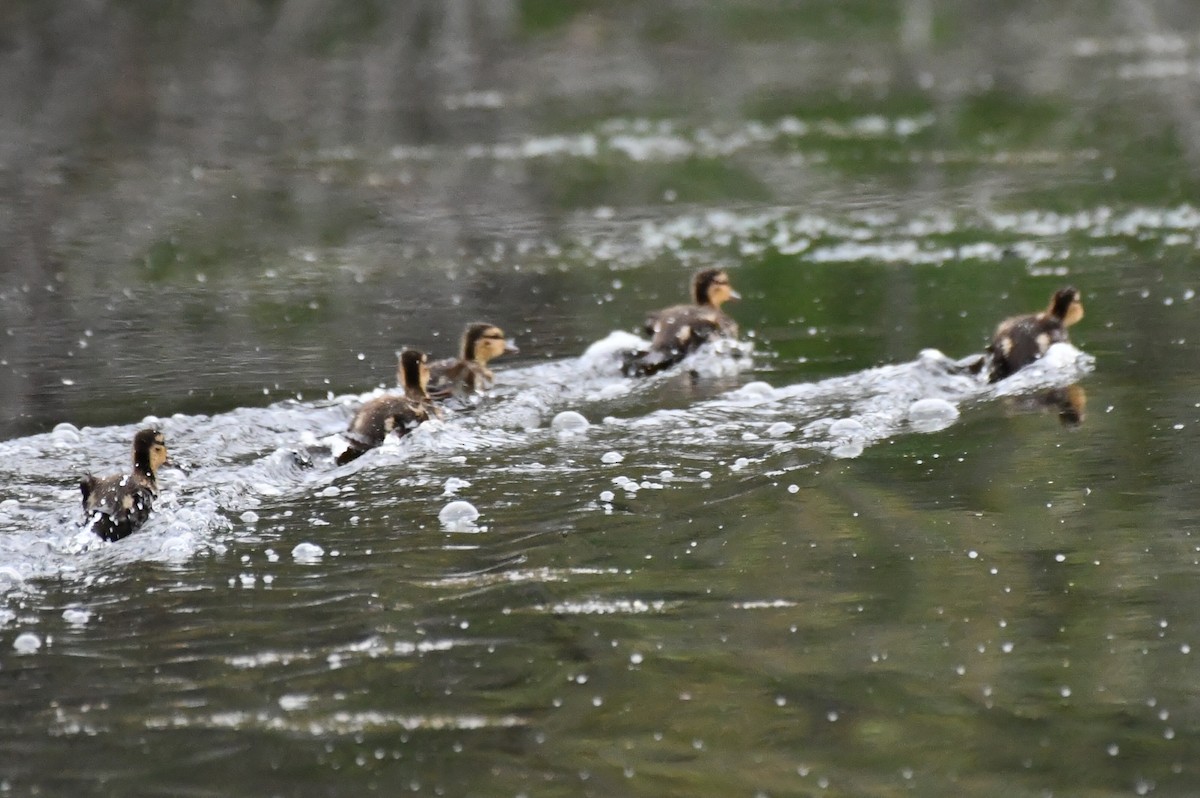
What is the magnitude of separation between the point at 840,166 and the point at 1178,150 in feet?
10.9

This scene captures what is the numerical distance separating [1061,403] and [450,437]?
2893 mm

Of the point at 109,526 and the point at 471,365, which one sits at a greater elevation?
the point at 109,526

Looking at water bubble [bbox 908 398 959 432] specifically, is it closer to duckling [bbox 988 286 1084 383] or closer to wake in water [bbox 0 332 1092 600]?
wake in water [bbox 0 332 1092 600]

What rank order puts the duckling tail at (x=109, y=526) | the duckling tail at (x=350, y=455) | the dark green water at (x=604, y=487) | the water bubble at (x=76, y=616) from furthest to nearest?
the duckling tail at (x=350, y=455) < the duckling tail at (x=109, y=526) < the water bubble at (x=76, y=616) < the dark green water at (x=604, y=487)

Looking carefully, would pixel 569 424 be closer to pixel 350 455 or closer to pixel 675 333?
pixel 350 455

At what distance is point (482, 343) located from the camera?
9.31 m

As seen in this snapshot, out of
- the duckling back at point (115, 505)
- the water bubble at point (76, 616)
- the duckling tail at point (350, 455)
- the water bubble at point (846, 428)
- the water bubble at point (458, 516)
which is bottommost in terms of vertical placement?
the water bubble at point (846, 428)

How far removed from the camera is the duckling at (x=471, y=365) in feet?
29.0

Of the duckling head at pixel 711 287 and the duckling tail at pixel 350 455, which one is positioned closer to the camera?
the duckling tail at pixel 350 455

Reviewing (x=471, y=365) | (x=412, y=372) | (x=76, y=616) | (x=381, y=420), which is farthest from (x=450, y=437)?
(x=76, y=616)

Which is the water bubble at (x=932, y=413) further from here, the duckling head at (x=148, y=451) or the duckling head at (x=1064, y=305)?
the duckling head at (x=148, y=451)

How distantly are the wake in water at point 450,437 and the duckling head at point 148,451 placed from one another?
12 cm

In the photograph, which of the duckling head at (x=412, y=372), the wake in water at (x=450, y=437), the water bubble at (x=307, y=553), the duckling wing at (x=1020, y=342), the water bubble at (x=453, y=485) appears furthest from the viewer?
the duckling wing at (x=1020, y=342)

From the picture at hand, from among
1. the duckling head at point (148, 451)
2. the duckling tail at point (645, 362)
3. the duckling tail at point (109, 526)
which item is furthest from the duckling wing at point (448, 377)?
the duckling tail at point (109, 526)
